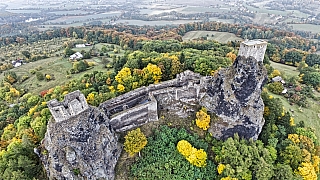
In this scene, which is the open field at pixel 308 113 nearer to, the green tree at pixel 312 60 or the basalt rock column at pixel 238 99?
the basalt rock column at pixel 238 99

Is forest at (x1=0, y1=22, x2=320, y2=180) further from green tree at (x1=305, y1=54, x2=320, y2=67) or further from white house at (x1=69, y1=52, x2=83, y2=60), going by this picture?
white house at (x1=69, y1=52, x2=83, y2=60)

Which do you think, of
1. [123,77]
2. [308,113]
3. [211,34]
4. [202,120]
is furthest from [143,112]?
[211,34]

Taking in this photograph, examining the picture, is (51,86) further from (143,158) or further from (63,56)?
(143,158)

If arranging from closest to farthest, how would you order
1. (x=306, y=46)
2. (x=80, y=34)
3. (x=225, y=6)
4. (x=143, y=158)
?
1. (x=143, y=158)
2. (x=306, y=46)
3. (x=80, y=34)
4. (x=225, y=6)

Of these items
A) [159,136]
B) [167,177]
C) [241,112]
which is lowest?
[167,177]

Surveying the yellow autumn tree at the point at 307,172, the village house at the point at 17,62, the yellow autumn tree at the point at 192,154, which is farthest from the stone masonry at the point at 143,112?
the village house at the point at 17,62

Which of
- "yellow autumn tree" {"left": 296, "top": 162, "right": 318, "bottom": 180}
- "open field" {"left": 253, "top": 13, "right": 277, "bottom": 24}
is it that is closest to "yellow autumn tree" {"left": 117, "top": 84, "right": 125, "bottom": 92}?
"yellow autumn tree" {"left": 296, "top": 162, "right": 318, "bottom": 180}

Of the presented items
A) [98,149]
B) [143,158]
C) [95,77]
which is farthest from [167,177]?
[95,77]
